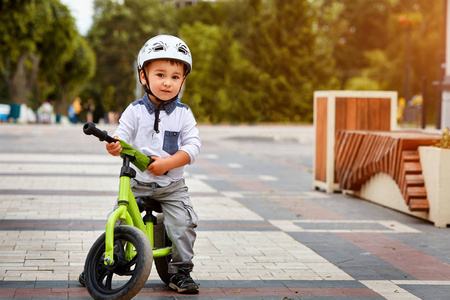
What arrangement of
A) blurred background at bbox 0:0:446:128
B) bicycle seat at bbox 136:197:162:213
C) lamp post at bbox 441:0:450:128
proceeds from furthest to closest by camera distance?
1. blurred background at bbox 0:0:446:128
2. lamp post at bbox 441:0:450:128
3. bicycle seat at bbox 136:197:162:213

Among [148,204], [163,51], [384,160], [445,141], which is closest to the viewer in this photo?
[163,51]

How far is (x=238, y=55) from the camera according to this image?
5062 centimetres

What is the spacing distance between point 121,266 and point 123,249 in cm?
11

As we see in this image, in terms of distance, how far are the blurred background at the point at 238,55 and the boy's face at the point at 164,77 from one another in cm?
1662

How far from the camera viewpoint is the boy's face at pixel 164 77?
4859mm

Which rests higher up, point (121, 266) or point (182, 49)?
point (182, 49)

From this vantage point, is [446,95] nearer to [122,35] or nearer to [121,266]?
[121,266]

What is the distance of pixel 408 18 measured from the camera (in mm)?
36906

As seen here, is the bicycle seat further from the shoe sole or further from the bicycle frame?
the shoe sole

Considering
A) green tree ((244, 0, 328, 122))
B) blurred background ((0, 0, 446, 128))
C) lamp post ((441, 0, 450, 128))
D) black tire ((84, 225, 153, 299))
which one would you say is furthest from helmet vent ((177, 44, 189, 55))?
green tree ((244, 0, 328, 122))

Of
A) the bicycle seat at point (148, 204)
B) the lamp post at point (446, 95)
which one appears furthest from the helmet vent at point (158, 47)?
the lamp post at point (446, 95)

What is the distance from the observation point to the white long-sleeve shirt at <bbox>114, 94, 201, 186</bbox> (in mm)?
4898

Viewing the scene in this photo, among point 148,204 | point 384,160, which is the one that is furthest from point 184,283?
point 384,160

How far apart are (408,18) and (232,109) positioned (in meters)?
13.0
